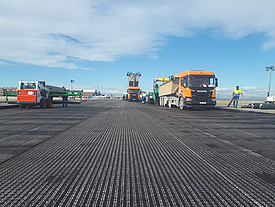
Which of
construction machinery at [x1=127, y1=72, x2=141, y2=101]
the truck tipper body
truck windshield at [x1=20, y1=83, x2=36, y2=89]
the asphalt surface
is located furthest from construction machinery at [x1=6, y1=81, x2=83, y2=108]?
construction machinery at [x1=127, y1=72, x2=141, y2=101]

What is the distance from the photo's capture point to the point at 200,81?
16562 mm

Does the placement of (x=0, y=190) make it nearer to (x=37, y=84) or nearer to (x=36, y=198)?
(x=36, y=198)

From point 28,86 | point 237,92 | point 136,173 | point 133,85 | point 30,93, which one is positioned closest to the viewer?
point 136,173

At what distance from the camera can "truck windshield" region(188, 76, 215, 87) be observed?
54.1ft

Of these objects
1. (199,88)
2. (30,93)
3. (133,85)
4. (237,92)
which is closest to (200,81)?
(199,88)

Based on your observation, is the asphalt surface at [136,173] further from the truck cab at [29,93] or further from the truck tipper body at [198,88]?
the truck cab at [29,93]

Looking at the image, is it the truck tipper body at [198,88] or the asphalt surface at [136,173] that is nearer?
the asphalt surface at [136,173]

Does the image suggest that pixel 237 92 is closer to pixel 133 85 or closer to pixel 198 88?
pixel 198 88

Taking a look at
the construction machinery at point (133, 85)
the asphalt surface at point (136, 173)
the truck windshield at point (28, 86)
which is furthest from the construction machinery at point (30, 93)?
the construction machinery at point (133, 85)

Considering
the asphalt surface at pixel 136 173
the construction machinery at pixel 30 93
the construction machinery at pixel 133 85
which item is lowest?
the asphalt surface at pixel 136 173

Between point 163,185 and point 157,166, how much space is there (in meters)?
0.72

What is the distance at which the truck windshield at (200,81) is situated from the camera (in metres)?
16.5

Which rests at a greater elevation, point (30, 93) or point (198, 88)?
point (198, 88)

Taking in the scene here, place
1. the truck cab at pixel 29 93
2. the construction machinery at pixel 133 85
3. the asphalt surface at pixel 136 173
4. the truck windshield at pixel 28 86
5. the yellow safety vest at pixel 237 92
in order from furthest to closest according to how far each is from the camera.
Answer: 1. the construction machinery at pixel 133 85
2. the yellow safety vest at pixel 237 92
3. the truck windshield at pixel 28 86
4. the truck cab at pixel 29 93
5. the asphalt surface at pixel 136 173
